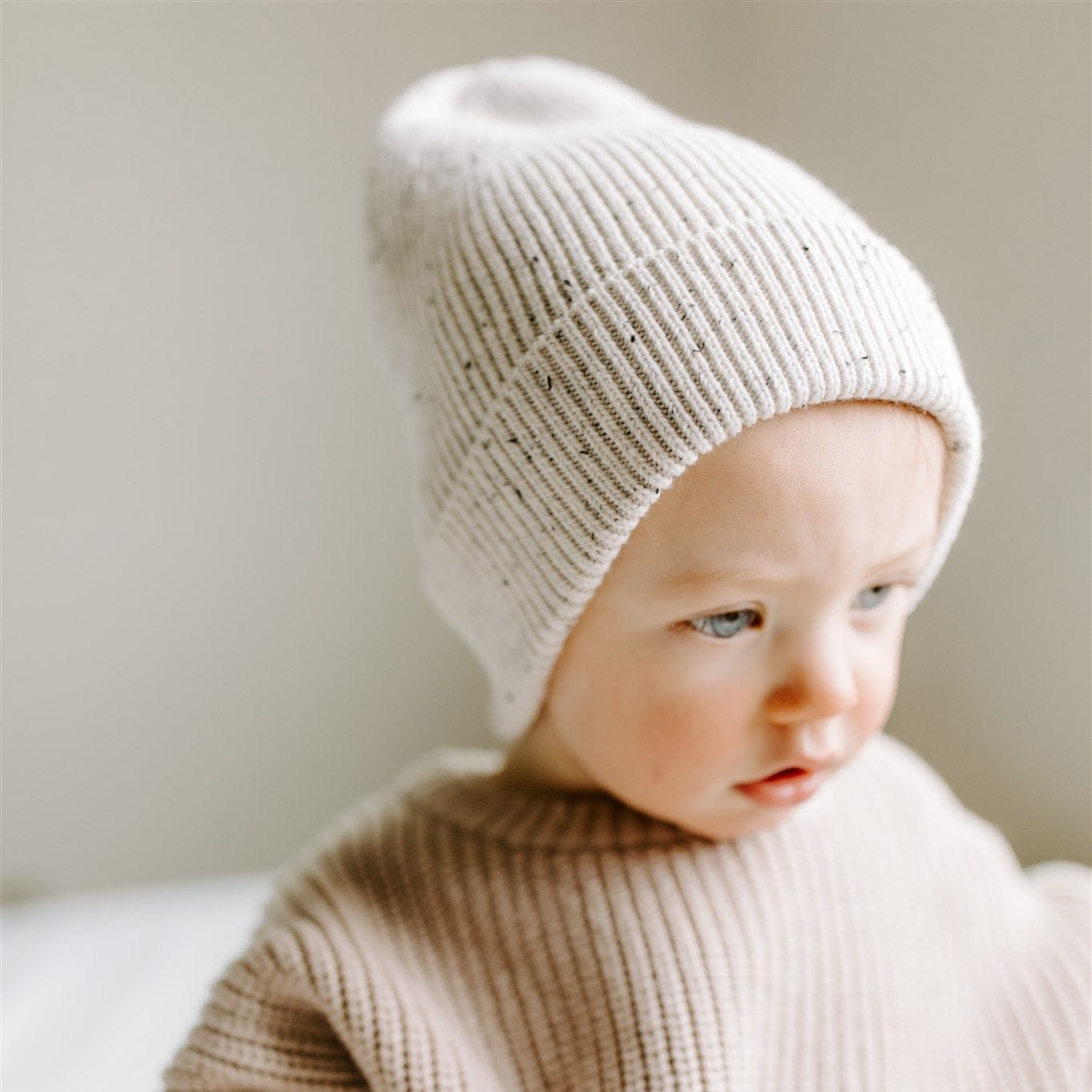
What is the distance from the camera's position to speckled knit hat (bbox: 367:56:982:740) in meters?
0.61

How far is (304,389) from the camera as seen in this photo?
1270 mm

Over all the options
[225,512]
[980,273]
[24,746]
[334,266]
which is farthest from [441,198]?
[24,746]

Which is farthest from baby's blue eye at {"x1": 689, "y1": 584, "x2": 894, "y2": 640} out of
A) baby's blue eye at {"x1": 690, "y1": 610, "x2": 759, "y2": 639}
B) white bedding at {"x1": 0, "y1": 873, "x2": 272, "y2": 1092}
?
white bedding at {"x1": 0, "y1": 873, "x2": 272, "y2": 1092}

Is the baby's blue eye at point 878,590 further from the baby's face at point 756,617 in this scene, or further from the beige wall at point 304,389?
the beige wall at point 304,389

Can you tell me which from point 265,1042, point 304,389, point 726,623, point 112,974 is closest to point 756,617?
point 726,623

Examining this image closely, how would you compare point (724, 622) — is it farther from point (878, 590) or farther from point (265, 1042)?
point (265, 1042)

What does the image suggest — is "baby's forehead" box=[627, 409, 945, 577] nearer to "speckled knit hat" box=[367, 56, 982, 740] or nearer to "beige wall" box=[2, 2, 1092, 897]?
"speckled knit hat" box=[367, 56, 982, 740]

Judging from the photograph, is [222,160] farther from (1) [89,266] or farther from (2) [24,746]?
(2) [24,746]

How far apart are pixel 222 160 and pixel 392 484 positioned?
0.40 m

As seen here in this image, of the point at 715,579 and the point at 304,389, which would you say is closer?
the point at 715,579

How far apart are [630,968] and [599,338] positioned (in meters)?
0.40

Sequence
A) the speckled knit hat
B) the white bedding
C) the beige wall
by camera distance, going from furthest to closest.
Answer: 1. the white bedding
2. the beige wall
3. the speckled knit hat

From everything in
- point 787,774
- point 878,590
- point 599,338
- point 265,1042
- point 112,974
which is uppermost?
point 599,338

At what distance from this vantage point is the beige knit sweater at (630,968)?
71cm
